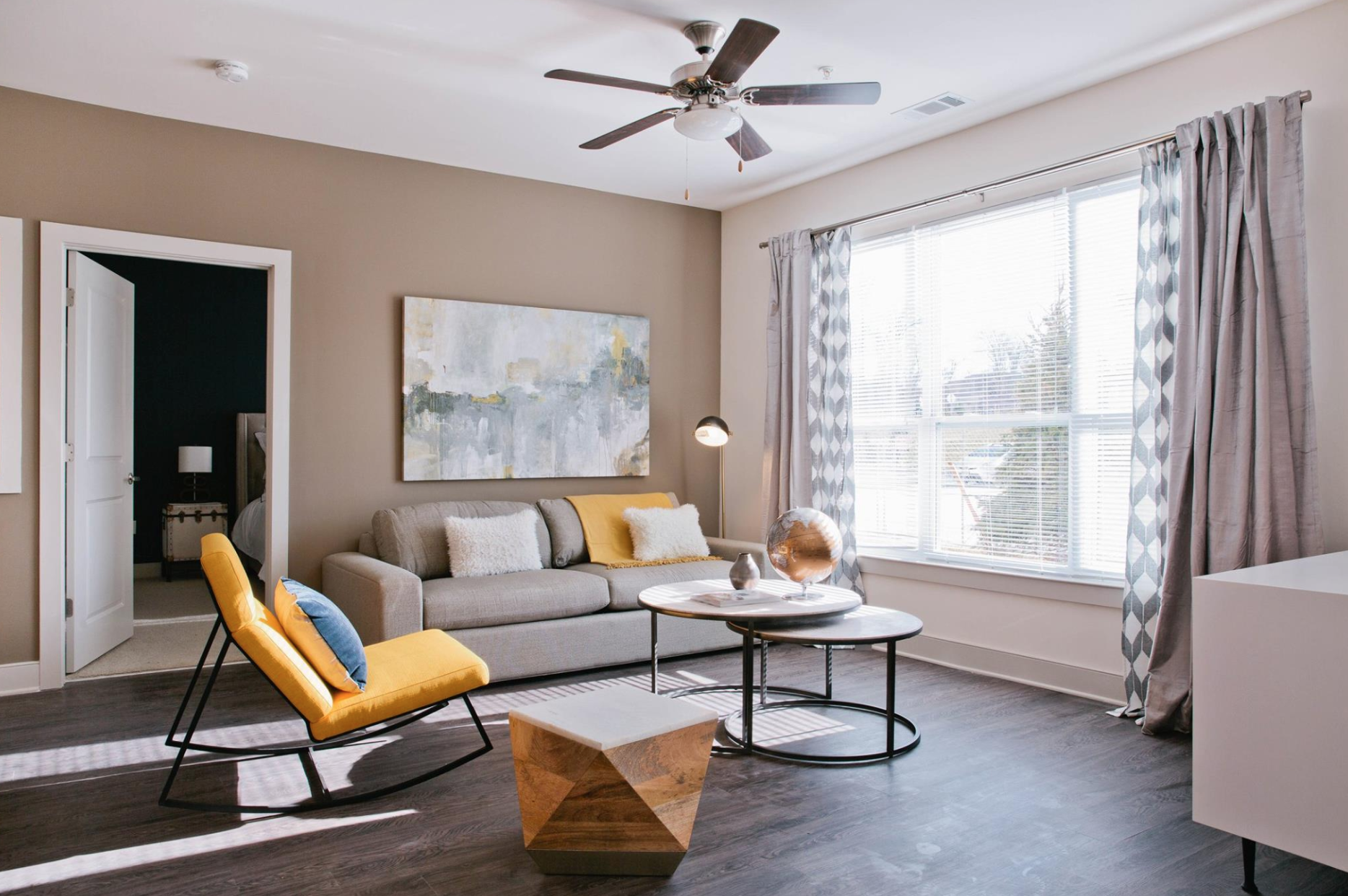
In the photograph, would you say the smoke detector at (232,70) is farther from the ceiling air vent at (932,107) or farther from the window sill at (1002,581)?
the window sill at (1002,581)

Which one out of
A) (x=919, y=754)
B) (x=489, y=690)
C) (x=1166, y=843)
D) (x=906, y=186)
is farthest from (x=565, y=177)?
(x=1166, y=843)

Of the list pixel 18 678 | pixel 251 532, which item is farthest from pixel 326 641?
pixel 251 532

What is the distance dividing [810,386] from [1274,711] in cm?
328

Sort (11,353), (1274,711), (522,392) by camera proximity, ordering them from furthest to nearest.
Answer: (522,392) < (11,353) < (1274,711)

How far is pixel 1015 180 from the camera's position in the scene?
4.24m

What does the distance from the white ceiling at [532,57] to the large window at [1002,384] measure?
627mm

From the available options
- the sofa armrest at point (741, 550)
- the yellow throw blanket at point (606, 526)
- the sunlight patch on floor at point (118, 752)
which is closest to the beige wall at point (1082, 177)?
the sofa armrest at point (741, 550)

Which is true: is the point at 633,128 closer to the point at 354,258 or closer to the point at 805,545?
the point at 805,545

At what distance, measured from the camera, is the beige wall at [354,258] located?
408cm

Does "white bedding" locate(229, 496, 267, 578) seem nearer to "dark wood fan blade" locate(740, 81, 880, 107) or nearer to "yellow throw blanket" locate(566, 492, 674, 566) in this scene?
"yellow throw blanket" locate(566, 492, 674, 566)

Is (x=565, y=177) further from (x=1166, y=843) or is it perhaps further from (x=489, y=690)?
(x=1166, y=843)

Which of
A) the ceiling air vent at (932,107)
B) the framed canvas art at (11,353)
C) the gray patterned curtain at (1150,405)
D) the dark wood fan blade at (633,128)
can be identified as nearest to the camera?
the dark wood fan blade at (633,128)

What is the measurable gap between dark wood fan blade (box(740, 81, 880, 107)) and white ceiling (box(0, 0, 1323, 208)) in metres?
0.32

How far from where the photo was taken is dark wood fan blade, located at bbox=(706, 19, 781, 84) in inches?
109
